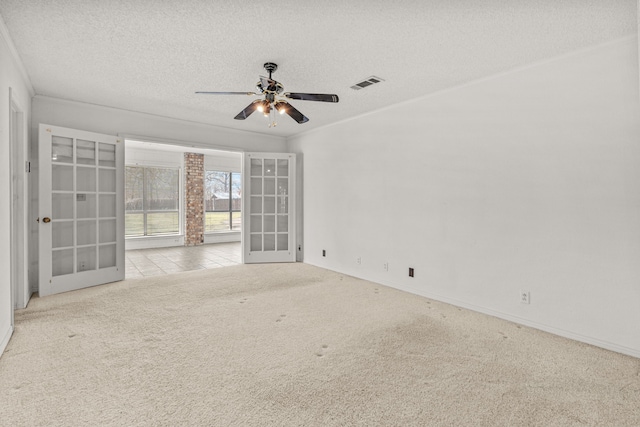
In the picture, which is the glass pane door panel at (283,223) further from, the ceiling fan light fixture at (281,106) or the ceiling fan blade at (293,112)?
A: the ceiling fan light fixture at (281,106)

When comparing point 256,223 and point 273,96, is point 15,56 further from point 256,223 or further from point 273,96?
point 256,223

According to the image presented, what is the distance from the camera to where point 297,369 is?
7.25 feet

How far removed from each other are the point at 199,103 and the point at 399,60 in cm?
269

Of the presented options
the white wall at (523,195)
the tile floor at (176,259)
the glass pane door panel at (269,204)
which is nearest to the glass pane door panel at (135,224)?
the tile floor at (176,259)

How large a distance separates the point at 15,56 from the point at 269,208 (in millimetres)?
3859

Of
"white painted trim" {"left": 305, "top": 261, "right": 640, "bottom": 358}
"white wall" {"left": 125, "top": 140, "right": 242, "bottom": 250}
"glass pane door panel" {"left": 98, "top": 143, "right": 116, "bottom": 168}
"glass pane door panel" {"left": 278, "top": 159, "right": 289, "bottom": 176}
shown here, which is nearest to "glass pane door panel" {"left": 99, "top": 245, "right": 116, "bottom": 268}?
"glass pane door panel" {"left": 98, "top": 143, "right": 116, "bottom": 168}

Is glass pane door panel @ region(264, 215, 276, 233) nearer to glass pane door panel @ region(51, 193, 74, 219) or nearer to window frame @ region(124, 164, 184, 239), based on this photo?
glass pane door panel @ region(51, 193, 74, 219)

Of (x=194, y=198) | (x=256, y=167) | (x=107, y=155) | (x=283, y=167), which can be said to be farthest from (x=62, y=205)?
(x=194, y=198)

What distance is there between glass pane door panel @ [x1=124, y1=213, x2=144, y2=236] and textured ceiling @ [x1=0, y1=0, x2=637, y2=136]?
15.5ft

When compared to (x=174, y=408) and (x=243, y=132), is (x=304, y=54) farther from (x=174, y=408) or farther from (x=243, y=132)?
(x=243, y=132)

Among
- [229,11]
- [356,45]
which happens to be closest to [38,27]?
[229,11]

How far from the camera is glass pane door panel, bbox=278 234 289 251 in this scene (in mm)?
6056

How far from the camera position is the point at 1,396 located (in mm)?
1873

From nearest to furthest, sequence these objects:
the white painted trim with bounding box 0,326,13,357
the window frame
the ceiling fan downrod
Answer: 1. the white painted trim with bounding box 0,326,13,357
2. the ceiling fan downrod
3. the window frame
